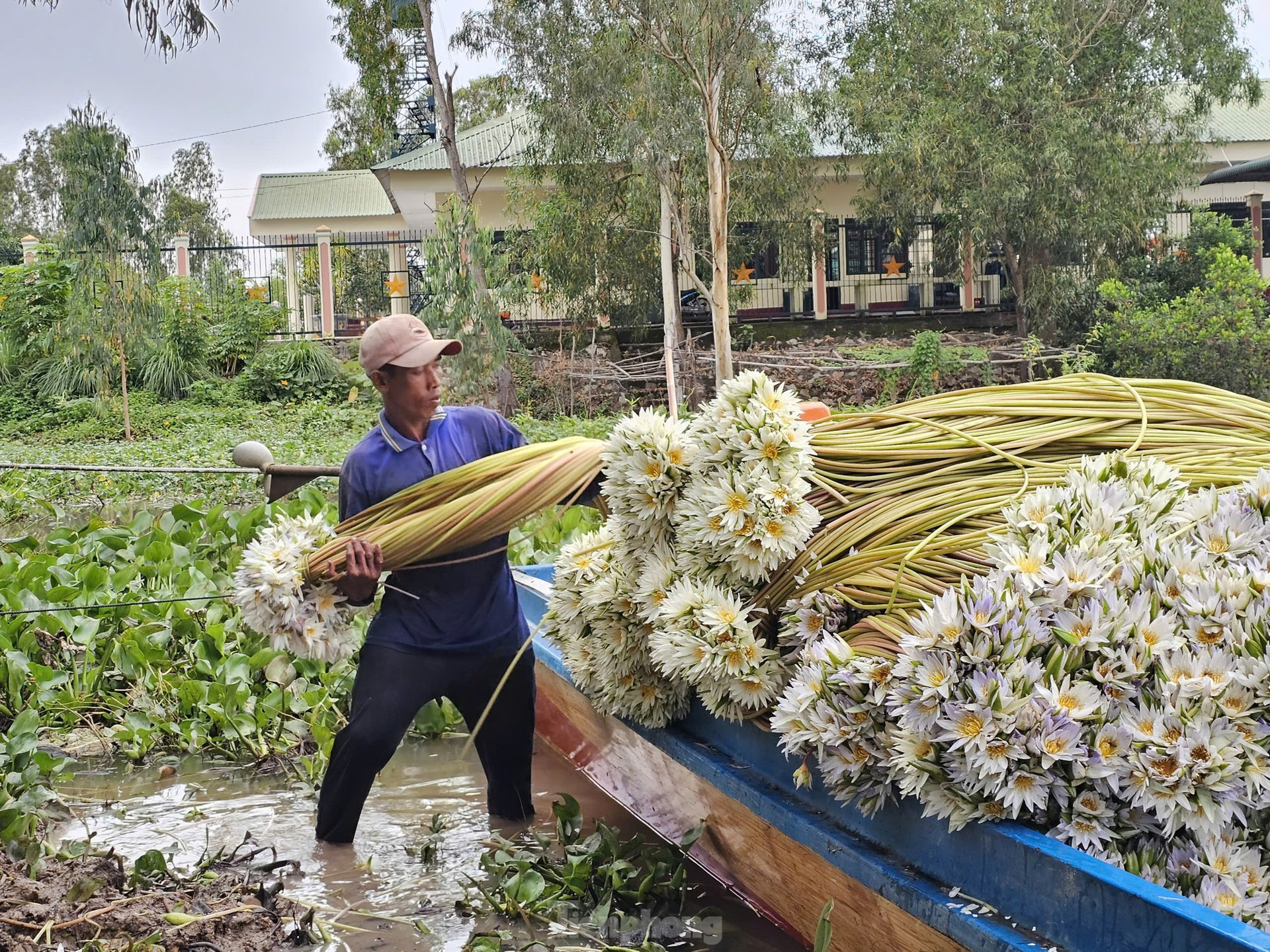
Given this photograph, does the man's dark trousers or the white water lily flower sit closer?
the white water lily flower

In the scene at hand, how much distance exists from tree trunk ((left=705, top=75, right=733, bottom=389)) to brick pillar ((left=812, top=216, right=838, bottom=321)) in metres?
4.01

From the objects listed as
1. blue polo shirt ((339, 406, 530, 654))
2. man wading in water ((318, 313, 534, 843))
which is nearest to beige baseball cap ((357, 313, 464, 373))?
man wading in water ((318, 313, 534, 843))

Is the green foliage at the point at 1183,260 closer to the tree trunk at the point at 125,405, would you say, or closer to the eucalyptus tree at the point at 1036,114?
the eucalyptus tree at the point at 1036,114

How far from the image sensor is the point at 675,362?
1597 centimetres

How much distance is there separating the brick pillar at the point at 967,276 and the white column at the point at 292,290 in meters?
10.5

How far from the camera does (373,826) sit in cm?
392

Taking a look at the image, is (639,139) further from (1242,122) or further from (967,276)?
(1242,122)

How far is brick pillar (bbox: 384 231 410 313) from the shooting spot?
19.0 meters

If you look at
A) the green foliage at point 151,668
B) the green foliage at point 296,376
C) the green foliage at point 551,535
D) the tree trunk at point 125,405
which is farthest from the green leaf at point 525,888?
the green foliage at point 296,376

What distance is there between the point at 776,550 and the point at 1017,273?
52.6 ft

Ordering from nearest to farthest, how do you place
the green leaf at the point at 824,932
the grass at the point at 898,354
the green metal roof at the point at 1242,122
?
the green leaf at the point at 824,932
the grass at the point at 898,354
the green metal roof at the point at 1242,122

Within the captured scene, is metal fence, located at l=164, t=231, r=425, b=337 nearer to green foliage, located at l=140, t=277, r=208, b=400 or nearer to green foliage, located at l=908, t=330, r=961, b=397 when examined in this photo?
green foliage, located at l=140, t=277, r=208, b=400

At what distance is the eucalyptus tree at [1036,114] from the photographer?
50.2 ft

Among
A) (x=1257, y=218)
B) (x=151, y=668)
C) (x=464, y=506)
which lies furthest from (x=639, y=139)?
(x=464, y=506)
